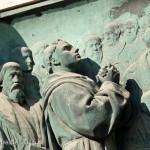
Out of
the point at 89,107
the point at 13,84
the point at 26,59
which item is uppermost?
the point at 26,59

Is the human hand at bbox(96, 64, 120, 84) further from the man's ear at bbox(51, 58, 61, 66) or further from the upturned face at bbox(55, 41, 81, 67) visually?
the man's ear at bbox(51, 58, 61, 66)

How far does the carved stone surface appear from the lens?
762cm

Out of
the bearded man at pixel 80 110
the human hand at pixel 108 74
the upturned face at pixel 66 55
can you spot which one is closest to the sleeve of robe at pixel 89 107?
the bearded man at pixel 80 110

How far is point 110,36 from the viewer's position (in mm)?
8141

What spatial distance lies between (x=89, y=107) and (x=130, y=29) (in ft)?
2.85

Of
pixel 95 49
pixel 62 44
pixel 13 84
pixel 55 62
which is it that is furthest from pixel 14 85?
pixel 95 49

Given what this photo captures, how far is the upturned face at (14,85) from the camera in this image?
8.05m

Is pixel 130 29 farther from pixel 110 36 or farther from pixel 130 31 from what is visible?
pixel 110 36

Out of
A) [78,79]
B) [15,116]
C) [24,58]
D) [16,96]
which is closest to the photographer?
[78,79]

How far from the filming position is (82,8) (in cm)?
830

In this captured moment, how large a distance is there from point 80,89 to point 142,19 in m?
0.85

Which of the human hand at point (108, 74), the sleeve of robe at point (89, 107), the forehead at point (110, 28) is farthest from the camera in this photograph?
the forehead at point (110, 28)

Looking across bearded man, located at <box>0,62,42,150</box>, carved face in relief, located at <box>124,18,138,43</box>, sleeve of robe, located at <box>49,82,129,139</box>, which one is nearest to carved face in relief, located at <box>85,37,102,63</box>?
carved face in relief, located at <box>124,18,138,43</box>

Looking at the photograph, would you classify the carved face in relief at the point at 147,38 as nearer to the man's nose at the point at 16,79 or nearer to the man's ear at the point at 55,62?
the man's ear at the point at 55,62
